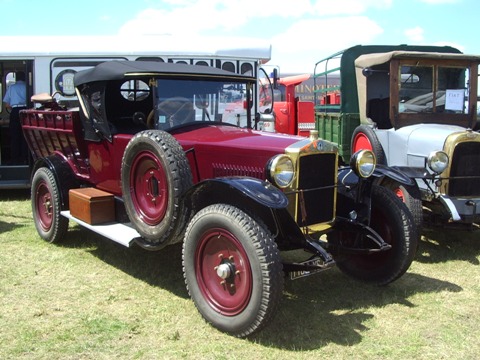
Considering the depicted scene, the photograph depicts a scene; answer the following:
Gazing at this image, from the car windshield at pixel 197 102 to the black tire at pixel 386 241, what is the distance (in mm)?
1501

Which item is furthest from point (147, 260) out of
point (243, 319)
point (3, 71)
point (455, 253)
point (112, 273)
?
point (3, 71)

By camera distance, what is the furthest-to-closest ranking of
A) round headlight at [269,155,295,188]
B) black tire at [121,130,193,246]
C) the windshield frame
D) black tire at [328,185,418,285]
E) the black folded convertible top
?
the windshield frame → the black folded convertible top → black tire at [328,185,418,285] → black tire at [121,130,193,246] → round headlight at [269,155,295,188]

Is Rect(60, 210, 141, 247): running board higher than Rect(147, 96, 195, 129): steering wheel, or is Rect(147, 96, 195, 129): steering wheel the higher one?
Rect(147, 96, 195, 129): steering wheel

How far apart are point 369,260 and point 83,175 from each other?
2900mm

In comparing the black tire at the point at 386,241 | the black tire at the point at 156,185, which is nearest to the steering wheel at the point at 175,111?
the black tire at the point at 156,185

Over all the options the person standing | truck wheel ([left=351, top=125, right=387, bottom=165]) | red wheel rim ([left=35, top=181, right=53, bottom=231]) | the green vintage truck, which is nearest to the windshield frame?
the green vintage truck

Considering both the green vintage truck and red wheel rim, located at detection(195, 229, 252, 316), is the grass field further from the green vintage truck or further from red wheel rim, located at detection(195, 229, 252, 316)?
the green vintage truck

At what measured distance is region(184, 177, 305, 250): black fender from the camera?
3146 mm

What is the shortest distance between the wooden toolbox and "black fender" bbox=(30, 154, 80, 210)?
397 mm

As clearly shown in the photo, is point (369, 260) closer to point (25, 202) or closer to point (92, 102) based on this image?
point (92, 102)

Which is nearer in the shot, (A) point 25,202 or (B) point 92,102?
(B) point 92,102

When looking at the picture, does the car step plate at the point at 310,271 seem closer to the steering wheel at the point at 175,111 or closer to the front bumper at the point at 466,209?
the steering wheel at the point at 175,111

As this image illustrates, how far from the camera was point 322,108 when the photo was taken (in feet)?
30.1

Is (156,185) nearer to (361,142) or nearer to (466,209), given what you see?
(466,209)
